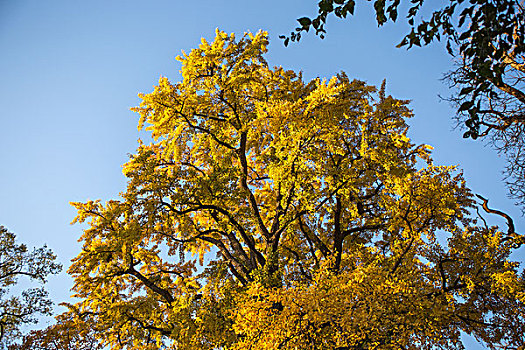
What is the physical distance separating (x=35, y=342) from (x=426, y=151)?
53.6 ft

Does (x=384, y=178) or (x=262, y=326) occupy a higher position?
(x=384, y=178)

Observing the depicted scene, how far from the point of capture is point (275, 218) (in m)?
13.3

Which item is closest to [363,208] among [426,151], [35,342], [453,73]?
[426,151]

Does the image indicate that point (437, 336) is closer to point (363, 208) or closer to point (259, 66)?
point (363, 208)

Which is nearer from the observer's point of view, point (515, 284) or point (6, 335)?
point (515, 284)

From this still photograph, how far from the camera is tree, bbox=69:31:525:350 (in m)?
10.4

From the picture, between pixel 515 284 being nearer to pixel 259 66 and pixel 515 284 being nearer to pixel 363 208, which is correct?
pixel 363 208

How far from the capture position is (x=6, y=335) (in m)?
16.7

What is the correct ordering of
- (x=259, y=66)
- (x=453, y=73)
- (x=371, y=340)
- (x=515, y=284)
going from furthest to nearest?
1. (x=259, y=66)
2. (x=515, y=284)
3. (x=371, y=340)
4. (x=453, y=73)

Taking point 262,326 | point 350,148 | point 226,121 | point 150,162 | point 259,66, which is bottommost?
point 262,326

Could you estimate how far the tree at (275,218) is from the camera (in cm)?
1038

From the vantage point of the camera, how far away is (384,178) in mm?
12914

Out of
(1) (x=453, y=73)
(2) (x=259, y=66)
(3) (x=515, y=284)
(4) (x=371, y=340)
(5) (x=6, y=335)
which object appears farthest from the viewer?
(5) (x=6, y=335)

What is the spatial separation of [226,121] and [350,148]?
434cm
